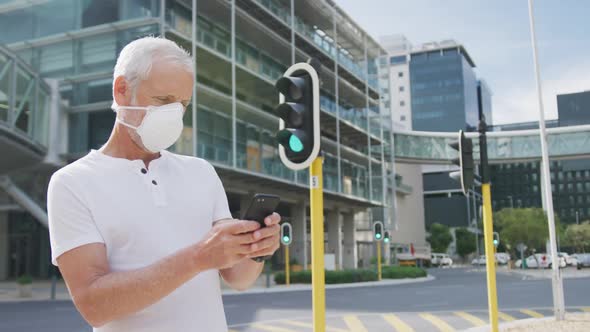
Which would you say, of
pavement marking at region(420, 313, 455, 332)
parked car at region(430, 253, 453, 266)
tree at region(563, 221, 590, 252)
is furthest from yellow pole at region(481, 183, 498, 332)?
tree at region(563, 221, 590, 252)

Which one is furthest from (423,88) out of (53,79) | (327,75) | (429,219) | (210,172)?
(210,172)

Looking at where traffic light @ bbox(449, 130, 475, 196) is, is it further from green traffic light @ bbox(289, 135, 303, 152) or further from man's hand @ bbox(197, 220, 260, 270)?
man's hand @ bbox(197, 220, 260, 270)

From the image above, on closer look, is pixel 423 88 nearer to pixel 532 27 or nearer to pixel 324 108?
pixel 324 108

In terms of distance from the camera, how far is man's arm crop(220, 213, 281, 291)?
5.47 ft

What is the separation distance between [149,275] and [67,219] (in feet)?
1.05

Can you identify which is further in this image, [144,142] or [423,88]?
[423,88]

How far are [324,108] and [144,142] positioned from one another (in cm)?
3837

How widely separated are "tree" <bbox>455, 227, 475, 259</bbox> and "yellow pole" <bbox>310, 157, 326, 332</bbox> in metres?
93.6

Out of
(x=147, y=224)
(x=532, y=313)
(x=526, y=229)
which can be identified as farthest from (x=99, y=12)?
(x=526, y=229)

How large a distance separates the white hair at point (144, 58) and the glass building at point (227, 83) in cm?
1475

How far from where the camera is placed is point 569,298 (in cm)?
1917

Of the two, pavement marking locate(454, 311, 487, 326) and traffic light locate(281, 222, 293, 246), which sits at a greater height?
traffic light locate(281, 222, 293, 246)

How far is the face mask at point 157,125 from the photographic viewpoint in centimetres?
196

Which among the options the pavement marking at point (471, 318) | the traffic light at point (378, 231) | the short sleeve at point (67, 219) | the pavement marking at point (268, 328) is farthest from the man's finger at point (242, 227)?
the traffic light at point (378, 231)
